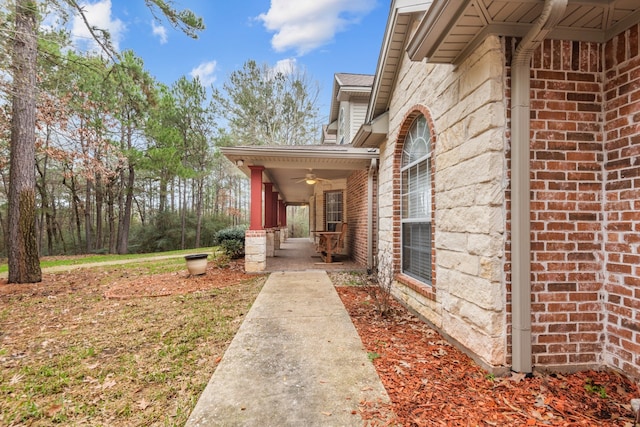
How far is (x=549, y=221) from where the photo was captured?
227 centimetres

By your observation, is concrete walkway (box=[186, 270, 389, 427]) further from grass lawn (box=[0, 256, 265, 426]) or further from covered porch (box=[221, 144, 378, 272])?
covered porch (box=[221, 144, 378, 272])

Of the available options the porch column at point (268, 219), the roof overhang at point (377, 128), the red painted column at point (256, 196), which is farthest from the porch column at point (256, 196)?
the roof overhang at point (377, 128)

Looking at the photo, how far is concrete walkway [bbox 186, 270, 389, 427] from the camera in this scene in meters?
1.84

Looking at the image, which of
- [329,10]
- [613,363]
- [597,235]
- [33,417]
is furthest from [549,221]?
[329,10]

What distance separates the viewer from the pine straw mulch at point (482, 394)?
5.75ft

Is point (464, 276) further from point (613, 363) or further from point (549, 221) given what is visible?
point (613, 363)

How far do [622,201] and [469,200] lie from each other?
105 centimetres

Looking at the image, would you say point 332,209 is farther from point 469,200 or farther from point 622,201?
point 622,201

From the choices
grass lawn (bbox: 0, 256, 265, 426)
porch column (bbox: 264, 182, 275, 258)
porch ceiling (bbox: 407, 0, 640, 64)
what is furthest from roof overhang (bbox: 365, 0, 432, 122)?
porch column (bbox: 264, 182, 275, 258)

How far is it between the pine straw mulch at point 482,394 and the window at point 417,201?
136 centimetres

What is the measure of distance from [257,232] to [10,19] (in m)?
6.90

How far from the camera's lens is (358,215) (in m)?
8.11

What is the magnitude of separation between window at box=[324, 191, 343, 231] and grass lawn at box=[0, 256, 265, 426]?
509cm

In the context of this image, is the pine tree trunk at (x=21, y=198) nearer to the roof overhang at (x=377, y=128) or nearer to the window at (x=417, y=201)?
the roof overhang at (x=377, y=128)
